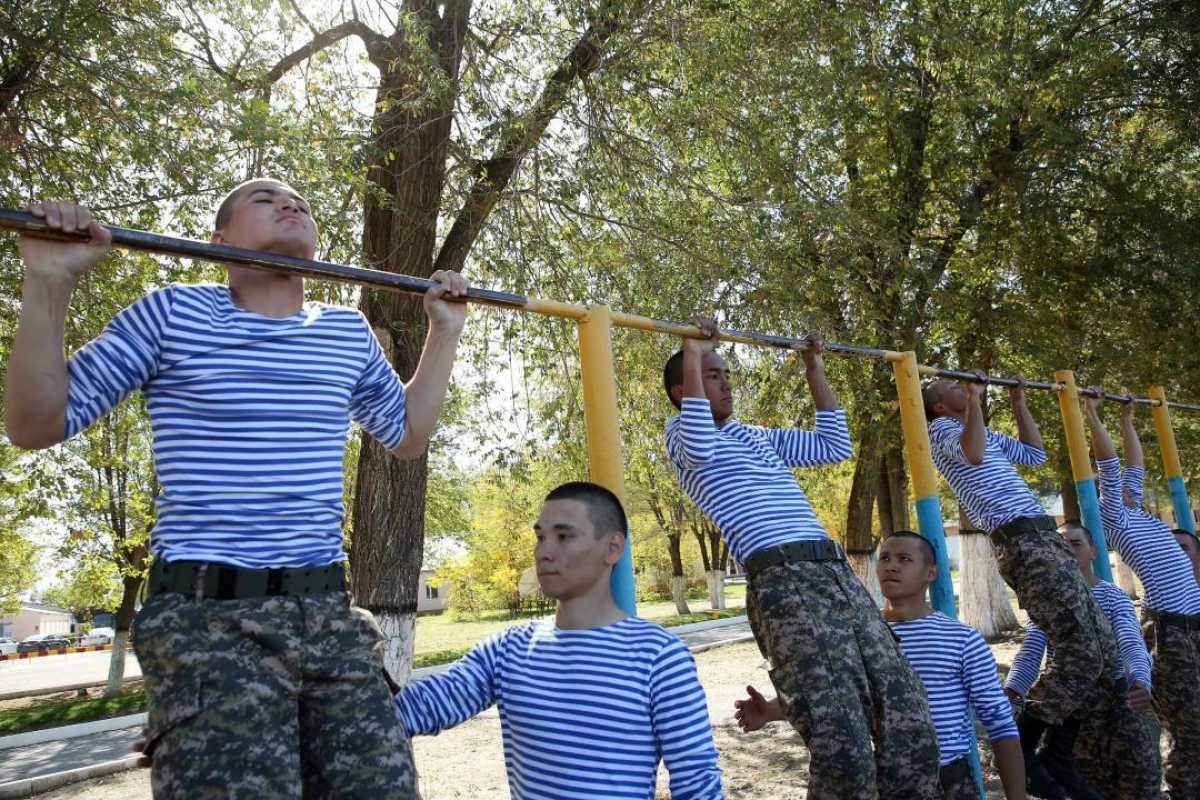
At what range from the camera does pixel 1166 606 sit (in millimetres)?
5348

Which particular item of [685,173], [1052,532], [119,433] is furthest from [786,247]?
[119,433]

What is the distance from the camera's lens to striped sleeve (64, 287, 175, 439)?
1753mm

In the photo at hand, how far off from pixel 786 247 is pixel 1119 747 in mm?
4293

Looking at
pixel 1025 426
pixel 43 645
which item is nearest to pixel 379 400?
pixel 1025 426

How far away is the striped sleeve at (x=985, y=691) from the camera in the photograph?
3391mm

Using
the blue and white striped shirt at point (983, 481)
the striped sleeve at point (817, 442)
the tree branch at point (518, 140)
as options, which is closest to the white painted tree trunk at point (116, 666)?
the tree branch at point (518, 140)

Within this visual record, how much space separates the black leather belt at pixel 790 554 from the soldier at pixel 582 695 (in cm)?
84

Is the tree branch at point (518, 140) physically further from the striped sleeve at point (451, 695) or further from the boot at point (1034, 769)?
the striped sleeve at point (451, 695)

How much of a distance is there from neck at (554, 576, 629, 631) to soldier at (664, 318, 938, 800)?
0.86 metres

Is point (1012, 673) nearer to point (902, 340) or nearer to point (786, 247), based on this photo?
point (786, 247)

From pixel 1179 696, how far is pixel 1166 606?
48 cm

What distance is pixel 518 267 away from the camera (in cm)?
702

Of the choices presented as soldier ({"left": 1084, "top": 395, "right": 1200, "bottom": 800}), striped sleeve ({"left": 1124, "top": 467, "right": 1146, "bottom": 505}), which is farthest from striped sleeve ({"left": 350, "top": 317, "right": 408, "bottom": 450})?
striped sleeve ({"left": 1124, "top": 467, "right": 1146, "bottom": 505})

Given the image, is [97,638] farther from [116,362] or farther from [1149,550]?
[116,362]
